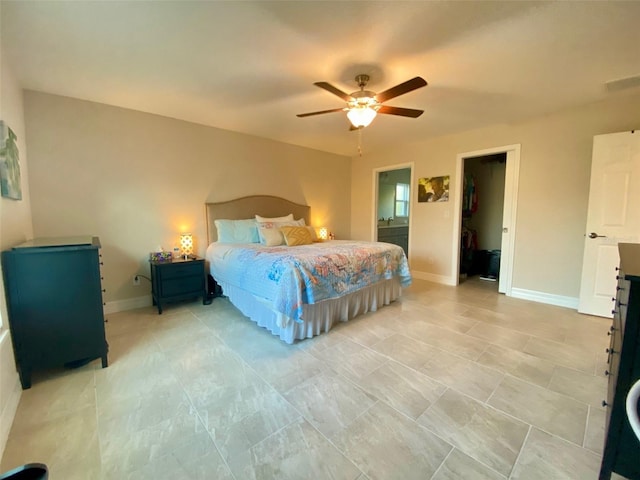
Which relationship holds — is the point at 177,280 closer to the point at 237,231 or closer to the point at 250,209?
the point at 237,231

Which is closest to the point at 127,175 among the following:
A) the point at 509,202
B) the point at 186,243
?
the point at 186,243

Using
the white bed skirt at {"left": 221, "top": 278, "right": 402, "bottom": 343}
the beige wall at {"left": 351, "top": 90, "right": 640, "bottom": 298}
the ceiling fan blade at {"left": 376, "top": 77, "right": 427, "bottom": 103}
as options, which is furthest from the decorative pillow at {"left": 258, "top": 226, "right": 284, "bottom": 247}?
the beige wall at {"left": 351, "top": 90, "right": 640, "bottom": 298}

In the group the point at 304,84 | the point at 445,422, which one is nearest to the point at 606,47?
the point at 304,84

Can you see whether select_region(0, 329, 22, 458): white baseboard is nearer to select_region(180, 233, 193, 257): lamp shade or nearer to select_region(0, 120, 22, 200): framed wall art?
select_region(0, 120, 22, 200): framed wall art

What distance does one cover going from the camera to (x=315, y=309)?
2.68m

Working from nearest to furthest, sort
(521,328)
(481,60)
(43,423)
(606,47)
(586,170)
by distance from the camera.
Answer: (43,423), (606,47), (481,60), (521,328), (586,170)

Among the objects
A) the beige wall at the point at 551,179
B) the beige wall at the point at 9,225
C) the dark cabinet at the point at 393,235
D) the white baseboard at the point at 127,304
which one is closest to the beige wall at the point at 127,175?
the white baseboard at the point at 127,304

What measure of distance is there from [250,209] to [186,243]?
3.62 feet

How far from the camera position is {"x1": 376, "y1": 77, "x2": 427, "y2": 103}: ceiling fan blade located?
199 cm

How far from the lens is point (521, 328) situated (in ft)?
9.24

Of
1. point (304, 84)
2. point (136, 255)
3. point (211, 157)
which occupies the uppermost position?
point (304, 84)

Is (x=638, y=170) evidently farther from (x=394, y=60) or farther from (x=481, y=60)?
(x=394, y=60)

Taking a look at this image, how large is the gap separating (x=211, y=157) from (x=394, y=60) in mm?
2803

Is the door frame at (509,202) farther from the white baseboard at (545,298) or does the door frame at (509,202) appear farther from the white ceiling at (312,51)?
the white ceiling at (312,51)
